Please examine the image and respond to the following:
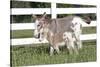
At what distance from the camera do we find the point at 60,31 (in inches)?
161

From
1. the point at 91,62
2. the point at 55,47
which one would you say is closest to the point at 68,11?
the point at 55,47

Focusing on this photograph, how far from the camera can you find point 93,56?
431 cm

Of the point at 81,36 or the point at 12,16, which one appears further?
the point at 81,36

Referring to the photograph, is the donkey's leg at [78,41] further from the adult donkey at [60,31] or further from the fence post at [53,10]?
the fence post at [53,10]

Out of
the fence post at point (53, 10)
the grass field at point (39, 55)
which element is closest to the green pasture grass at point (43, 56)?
the grass field at point (39, 55)

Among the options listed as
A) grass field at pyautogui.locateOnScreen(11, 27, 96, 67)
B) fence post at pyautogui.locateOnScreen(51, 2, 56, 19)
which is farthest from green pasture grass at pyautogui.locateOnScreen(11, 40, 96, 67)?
fence post at pyautogui.locateOnScreen(51, 2, 56, 19)

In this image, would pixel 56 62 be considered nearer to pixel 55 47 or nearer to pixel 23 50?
pixel 55 47

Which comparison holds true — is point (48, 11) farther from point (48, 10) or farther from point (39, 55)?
point (39, 55)

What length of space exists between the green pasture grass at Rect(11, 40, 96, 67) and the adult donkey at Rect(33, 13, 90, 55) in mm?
68

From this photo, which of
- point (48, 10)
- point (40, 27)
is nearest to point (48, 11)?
point (48, 10)

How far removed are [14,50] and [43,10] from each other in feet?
1.95

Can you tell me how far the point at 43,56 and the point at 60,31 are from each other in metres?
0.37

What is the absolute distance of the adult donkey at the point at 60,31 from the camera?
400 centimetres

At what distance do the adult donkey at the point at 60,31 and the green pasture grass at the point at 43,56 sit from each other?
0.07 m
